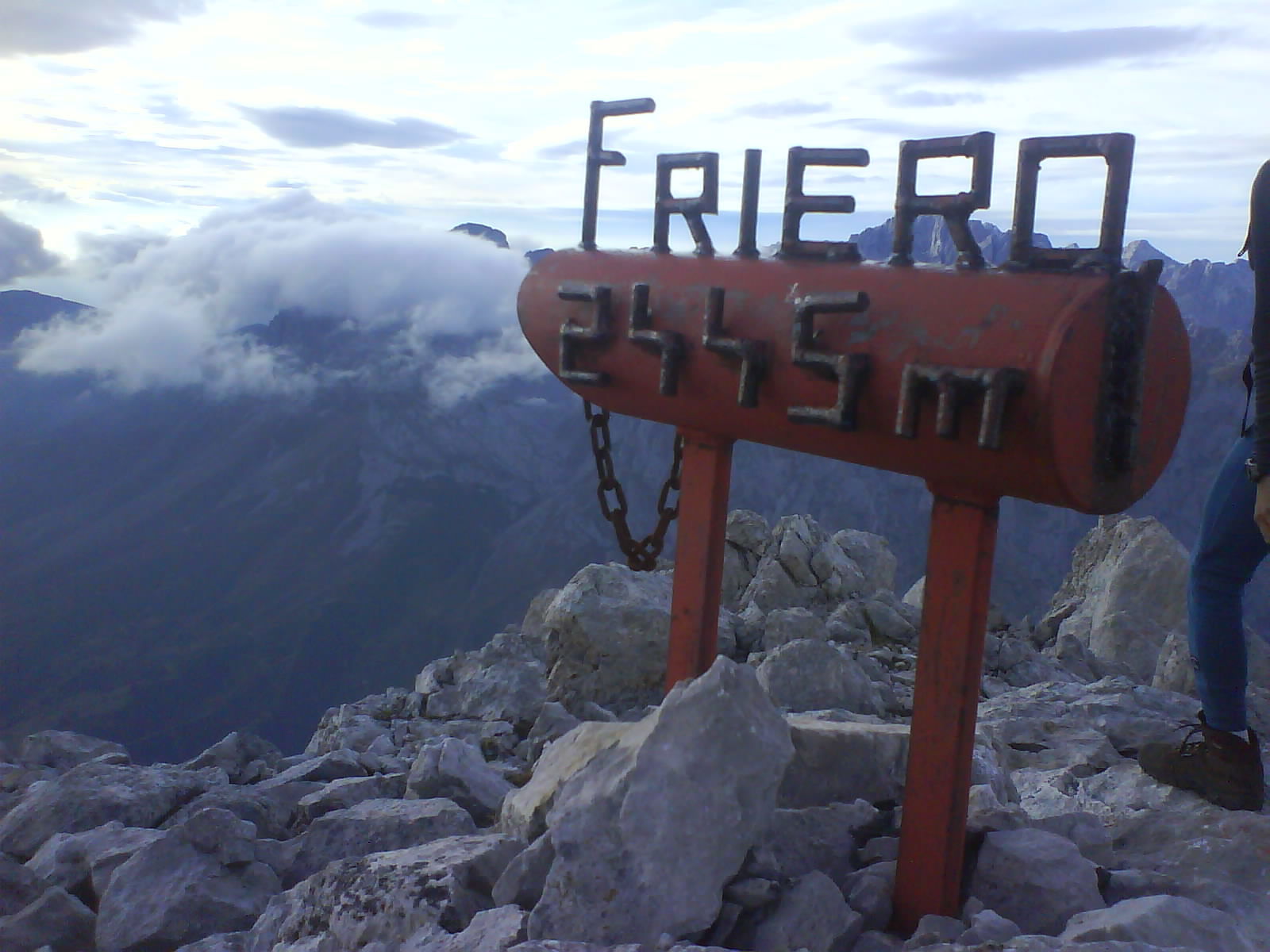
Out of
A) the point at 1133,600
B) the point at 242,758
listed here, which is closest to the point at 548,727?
the point at 242,758

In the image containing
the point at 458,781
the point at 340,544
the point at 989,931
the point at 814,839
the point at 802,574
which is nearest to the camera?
the point at 989,931

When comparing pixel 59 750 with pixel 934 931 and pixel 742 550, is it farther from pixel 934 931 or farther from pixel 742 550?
pixel 742 550

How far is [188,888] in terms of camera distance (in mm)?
2977

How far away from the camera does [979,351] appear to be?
2039mm

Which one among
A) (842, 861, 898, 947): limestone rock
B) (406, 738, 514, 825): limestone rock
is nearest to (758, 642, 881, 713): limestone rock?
(406, 738, 514, 825): limestone rock

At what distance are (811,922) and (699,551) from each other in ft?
3.67

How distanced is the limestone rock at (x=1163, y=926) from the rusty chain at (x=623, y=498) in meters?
1.60

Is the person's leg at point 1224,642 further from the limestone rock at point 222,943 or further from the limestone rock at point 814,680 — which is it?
the limestone rock at point 222,943

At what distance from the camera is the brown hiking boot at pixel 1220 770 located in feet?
9.95

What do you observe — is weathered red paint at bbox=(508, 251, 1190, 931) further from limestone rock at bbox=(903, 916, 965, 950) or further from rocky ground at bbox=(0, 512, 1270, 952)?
rocky ground at bbox=(0, 512, 1270, 952)

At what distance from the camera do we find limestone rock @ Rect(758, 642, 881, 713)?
4.89 meters

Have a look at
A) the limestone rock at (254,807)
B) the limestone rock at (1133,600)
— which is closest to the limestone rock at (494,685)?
the limestone rock at (254,807)

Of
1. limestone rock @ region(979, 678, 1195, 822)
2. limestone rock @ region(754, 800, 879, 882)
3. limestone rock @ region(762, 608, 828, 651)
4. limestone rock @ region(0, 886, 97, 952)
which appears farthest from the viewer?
limestone rock @ region(762, 608, 828, 651)

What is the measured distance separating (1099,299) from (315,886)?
2578 millimetres
